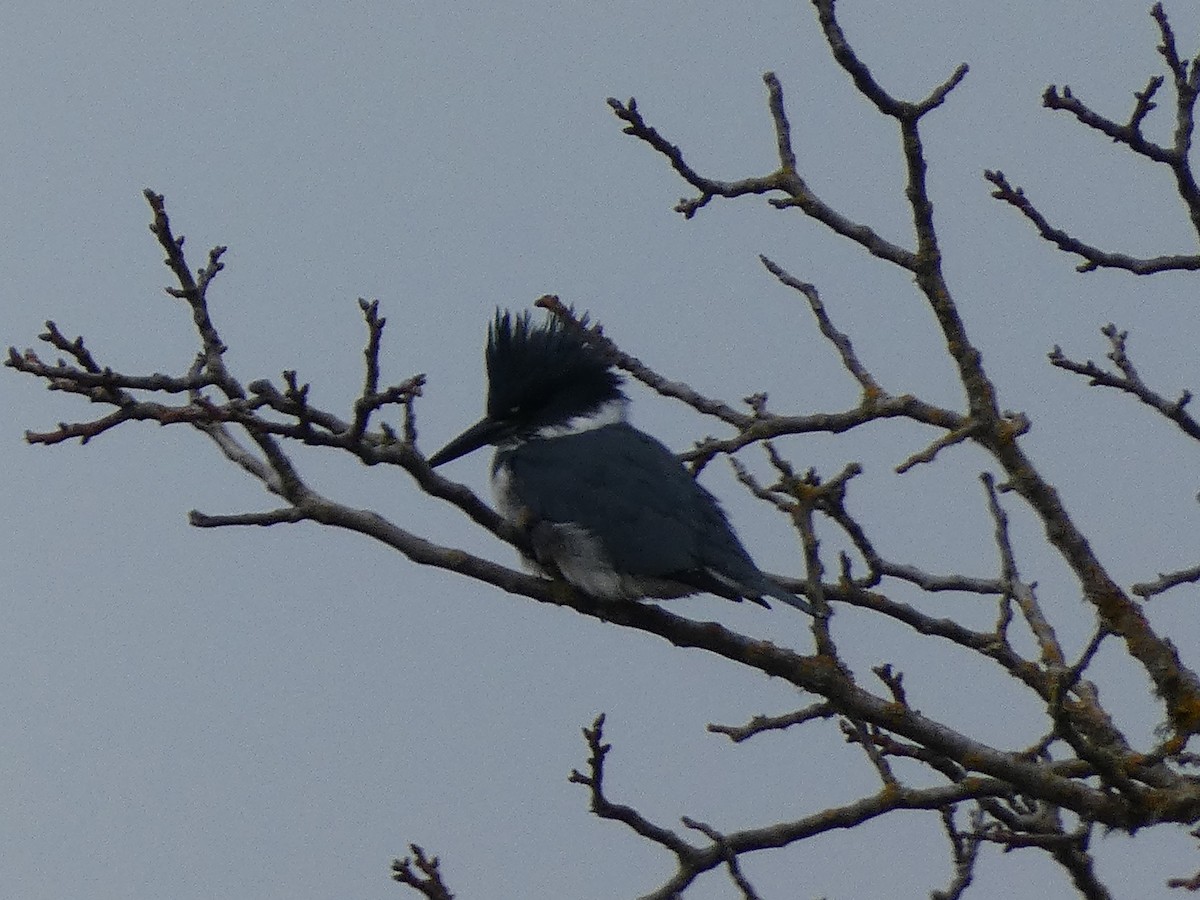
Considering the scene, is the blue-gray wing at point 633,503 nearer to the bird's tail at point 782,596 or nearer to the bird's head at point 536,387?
the bird's tail at point 782,596

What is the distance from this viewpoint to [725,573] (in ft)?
16.1

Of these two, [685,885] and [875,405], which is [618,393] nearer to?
[875,405]

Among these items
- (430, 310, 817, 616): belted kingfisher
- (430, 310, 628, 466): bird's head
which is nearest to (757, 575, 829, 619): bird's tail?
(430, 310, 817, 616): belted kingfisher

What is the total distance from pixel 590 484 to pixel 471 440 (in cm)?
78

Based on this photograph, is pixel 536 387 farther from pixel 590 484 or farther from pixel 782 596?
pixel 782 596

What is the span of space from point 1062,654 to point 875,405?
86cm

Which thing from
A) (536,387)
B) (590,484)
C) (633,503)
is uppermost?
(536,387)

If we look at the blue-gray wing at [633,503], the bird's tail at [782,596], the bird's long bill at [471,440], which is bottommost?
the bird's tail at [782,596]

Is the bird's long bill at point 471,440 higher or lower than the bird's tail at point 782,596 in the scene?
higher

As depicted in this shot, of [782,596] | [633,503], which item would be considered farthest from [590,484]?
[782,596]

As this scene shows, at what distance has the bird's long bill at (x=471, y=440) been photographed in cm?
582

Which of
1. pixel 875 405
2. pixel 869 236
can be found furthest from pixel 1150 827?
pixel 869 236

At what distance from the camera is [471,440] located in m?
5.86

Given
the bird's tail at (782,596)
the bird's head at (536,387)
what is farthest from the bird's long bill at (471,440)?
the bird's tail at (782,596)
